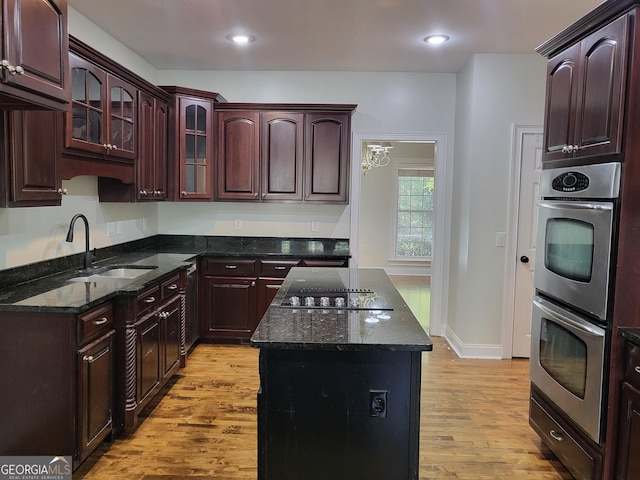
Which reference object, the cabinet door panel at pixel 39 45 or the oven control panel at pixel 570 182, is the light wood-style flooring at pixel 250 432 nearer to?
the oven control panel at pixel 570 182

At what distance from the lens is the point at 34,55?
6.40 ft

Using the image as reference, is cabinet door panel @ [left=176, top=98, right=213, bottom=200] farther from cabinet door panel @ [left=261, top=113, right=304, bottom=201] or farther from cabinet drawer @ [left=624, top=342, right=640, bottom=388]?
cabinet drawer @ [left=624, top=342, right=640, bottom=388]

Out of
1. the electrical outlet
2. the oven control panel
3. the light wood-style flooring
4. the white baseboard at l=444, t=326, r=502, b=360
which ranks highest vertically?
the oven control panel

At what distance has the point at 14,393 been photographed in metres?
2.27

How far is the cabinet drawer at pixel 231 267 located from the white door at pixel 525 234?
2383 mm

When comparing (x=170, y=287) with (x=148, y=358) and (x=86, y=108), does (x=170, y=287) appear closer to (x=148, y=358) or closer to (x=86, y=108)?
(x=148, y=358)

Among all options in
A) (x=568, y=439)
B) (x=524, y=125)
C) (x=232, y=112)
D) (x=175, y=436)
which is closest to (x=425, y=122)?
(x=524, y=125)

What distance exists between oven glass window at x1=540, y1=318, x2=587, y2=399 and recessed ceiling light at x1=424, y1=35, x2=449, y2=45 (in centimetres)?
226

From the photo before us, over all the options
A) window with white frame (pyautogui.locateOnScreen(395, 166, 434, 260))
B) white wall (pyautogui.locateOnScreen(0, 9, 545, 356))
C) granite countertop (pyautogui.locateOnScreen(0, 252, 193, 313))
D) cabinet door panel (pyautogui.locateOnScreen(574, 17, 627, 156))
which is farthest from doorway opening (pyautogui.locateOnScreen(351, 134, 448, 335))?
cabinet door panel (pyautogui.locateOnScreen(574, 17, 627, 156))

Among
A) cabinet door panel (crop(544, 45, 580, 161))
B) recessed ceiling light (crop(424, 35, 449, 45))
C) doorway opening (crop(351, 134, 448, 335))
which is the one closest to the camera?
cabinet door panel (crop(544, 45, 580, 161))

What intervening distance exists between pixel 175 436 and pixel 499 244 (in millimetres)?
3015

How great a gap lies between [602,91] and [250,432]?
255cm

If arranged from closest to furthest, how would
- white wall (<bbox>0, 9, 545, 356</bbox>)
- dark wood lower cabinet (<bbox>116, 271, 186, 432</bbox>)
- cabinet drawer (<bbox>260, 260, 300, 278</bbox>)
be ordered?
dark wood lower cabinet (<bbox>116, 271, 186, 432</bbox>), white wall (<bbox>0, 9, 545, 356</bbox>), cabinet drawer (<bbox>260, 260, 300, 278</bbox>)

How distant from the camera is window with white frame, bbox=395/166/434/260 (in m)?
8.62
